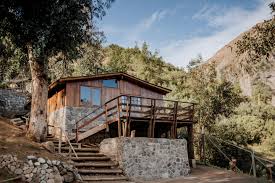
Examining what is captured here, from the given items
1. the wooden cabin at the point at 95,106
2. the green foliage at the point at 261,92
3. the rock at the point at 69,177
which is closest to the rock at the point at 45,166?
the rock at the point at 69,177

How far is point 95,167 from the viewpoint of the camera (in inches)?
563

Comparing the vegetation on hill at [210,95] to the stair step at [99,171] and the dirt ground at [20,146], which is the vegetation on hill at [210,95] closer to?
the dirt ground at [20,146]

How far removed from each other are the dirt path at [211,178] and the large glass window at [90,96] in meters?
8.57

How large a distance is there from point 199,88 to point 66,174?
24671 mm

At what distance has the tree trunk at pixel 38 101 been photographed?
1480 centimetres

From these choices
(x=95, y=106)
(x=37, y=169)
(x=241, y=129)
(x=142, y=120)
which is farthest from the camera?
(x=241, y=129)

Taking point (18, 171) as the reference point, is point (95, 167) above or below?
below

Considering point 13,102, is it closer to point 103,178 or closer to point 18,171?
point 103,178

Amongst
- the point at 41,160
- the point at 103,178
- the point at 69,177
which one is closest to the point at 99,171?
the point at 103,178

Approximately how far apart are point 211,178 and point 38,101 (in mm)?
9330

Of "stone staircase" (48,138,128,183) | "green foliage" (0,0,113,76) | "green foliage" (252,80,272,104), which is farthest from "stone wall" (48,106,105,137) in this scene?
"green foliage" (252,80,272,104)

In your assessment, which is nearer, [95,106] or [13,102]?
[95,106]

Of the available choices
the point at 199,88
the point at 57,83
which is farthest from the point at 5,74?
the point at 199,88

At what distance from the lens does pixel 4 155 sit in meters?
11.5
